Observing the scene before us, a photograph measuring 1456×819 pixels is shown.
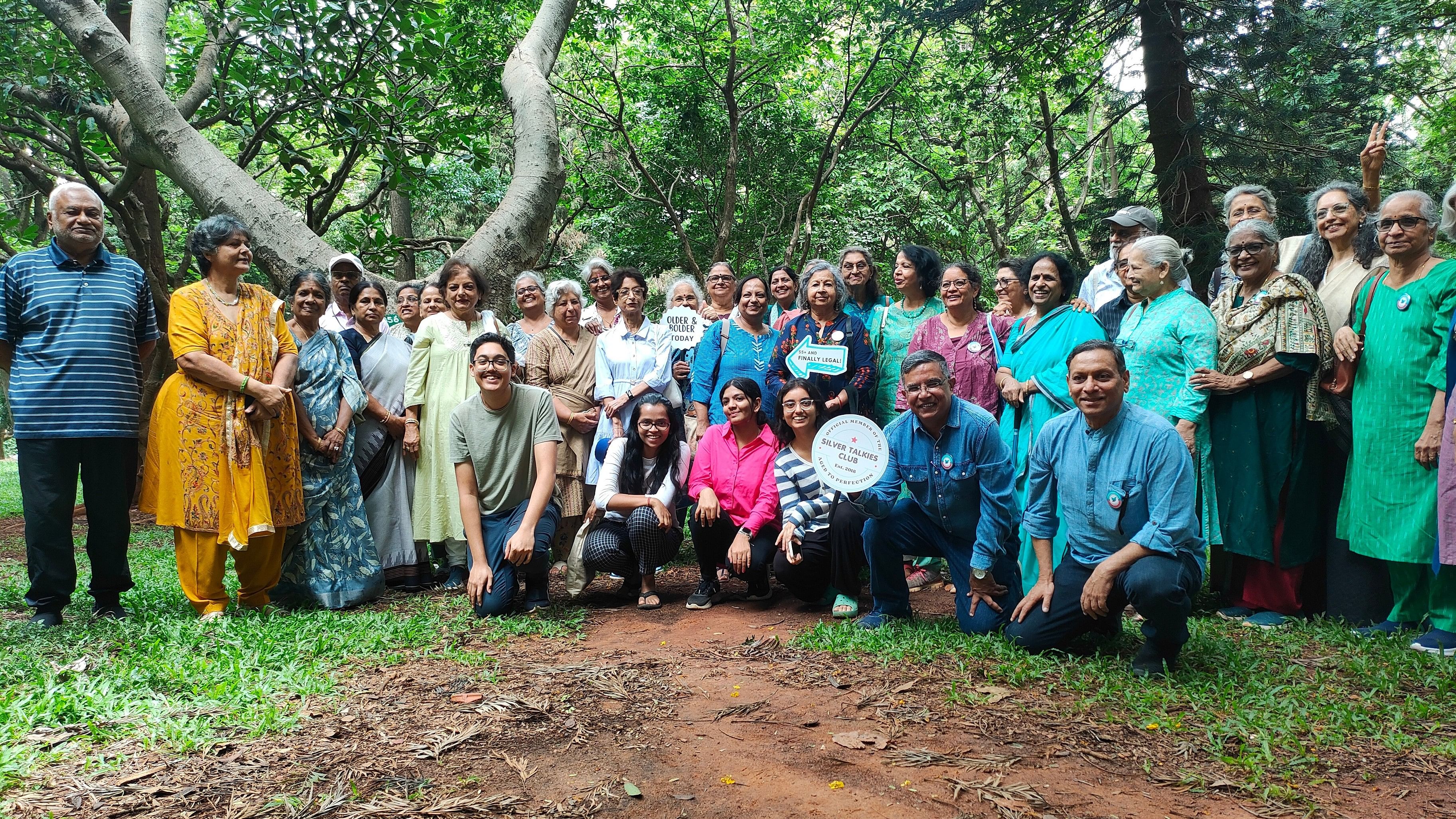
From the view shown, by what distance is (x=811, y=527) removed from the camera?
4.67 meters

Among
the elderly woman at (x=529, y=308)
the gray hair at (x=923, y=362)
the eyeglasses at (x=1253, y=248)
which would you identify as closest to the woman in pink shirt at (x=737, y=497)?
the gray hair at (x=923, y=362)

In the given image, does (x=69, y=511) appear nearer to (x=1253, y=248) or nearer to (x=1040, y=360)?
(x=1040, y=360)

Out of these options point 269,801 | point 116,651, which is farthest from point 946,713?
point 116,651

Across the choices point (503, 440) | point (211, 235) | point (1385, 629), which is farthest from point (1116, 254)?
point (211, 235)

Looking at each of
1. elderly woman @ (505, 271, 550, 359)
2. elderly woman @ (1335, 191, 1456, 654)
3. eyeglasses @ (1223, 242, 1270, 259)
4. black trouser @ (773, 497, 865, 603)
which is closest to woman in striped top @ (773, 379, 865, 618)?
black trouser @ (773, 497, 865, 603)

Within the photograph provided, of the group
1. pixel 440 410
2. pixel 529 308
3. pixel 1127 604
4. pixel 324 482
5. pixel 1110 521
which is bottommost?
pixel 1127 604

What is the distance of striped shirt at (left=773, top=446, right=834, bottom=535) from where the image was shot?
15.4 ft

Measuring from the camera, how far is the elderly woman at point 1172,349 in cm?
444

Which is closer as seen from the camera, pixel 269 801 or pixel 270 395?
pixel 269 801

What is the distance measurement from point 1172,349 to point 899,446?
1.42m

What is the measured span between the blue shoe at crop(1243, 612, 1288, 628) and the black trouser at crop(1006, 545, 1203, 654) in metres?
0.96

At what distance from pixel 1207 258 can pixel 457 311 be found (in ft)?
18.7

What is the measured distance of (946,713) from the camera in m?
3.17

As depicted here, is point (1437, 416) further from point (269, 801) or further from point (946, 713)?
point (269, 801)
